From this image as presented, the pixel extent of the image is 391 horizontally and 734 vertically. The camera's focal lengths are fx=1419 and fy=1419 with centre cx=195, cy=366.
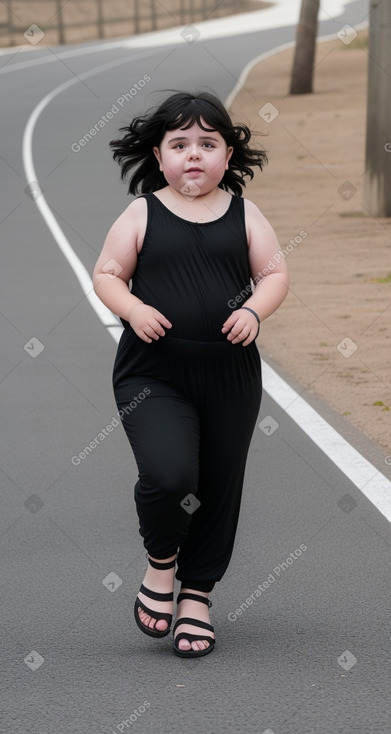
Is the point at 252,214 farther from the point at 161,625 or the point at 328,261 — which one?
the point at 328,261

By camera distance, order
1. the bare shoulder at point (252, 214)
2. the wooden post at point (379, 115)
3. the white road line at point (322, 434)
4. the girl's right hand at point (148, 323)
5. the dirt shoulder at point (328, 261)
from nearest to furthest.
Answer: the girl's right hand at point (148, 323) → the bare shoulder at point (252, 214) → the white road line at point (322, 434) → the dirt shoulder at point (328, 261) → the wooden post at point (379, 115)

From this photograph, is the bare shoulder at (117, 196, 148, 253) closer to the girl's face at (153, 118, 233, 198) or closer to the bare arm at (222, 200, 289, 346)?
the girl's face at (153, 118, 233, 198)

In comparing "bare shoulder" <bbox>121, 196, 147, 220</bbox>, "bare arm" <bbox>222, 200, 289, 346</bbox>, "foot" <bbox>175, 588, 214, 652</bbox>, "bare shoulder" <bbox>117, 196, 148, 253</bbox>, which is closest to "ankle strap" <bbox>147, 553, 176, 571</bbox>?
"foot" <bbox>175, 588, 214, 652</bbox>

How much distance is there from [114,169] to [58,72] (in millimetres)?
22429

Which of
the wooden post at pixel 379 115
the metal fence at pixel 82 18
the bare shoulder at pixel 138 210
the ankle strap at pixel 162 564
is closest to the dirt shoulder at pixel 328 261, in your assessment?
the wooden post at pixel 379 115

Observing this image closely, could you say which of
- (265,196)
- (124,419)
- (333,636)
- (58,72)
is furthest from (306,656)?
(58,72)

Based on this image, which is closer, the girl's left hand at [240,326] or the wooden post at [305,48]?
the girl's left hand at [240,326]

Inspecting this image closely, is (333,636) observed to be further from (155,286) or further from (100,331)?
(100,331)

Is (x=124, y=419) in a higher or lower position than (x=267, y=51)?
lower

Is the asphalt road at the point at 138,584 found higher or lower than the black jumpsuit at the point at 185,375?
lower

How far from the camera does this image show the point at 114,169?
23484 millimetres

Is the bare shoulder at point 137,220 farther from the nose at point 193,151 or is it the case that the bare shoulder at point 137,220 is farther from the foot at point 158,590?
the foot at point 158,590

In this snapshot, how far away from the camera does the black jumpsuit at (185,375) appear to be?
4.56 meters

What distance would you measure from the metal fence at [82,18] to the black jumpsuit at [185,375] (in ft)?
190
